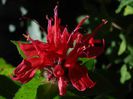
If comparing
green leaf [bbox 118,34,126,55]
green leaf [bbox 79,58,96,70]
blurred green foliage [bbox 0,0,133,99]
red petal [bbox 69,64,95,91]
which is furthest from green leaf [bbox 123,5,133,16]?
red petal [bbox 69,64,95,91]

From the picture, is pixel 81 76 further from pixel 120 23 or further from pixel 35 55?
pixel 120 23

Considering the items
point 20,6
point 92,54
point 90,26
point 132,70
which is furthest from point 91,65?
point 20,6

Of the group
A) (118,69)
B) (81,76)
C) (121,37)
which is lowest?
(118,69)

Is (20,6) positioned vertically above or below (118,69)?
above

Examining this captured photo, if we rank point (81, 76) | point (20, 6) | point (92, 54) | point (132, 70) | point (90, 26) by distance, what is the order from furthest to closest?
point (20, 6), point (90, 26), point (132, 70), point (92, 54), point (81, 76)

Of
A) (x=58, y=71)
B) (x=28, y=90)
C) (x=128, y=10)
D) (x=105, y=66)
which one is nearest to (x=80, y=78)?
(x=58, y=71)

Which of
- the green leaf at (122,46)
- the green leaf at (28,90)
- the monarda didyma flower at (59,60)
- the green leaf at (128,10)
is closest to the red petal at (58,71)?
the monarda didyma flower at (59,60)

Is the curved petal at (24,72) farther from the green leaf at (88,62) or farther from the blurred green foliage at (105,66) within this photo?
the green leaf at (88,62)
